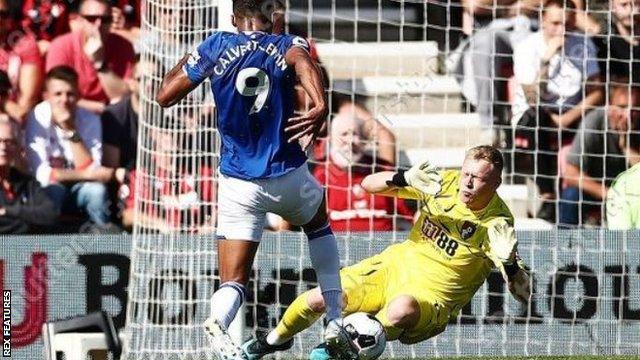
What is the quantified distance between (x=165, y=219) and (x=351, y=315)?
2.42 meters

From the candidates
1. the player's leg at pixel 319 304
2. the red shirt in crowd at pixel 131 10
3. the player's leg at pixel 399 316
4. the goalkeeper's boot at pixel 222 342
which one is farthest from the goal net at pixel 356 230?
Result: the goalkeeper's boot at pixel 222 342

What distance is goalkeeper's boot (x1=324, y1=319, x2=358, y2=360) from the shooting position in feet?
26.9

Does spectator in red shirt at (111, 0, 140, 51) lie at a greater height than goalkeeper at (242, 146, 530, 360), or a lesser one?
greater

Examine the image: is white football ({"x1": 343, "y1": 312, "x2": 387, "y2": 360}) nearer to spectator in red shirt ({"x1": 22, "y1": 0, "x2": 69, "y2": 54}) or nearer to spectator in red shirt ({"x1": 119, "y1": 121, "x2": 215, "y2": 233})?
spectator in red shirt ({"x1": 119, "y1": 121, "x2": 215, "y2": 233})

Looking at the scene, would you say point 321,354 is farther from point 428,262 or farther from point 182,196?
point 182,196

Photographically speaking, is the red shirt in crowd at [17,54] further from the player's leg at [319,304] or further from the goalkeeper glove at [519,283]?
the goalkeeper glove at [519,283]

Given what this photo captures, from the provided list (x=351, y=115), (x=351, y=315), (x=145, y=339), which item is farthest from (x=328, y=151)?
(x=351, y=315)

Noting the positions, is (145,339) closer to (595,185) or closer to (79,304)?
(79,304)

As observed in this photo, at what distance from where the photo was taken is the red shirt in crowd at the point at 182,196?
1027cm

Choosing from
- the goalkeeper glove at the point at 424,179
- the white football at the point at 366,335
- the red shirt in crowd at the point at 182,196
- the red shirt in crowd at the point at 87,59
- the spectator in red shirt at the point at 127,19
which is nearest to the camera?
the white football at the point at 366,335

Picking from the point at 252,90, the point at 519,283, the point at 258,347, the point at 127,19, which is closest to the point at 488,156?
the point at 519,283

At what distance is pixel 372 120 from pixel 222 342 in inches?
181

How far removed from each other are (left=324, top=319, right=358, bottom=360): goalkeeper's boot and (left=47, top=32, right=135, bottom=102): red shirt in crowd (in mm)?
5082

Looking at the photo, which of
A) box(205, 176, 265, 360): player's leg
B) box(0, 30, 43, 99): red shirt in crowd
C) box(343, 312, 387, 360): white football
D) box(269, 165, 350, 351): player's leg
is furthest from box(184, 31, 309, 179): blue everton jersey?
box(0, 30, 43, 99): red shirt in crowd
